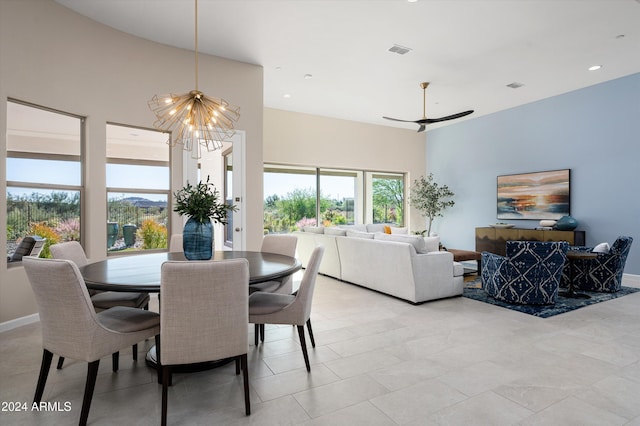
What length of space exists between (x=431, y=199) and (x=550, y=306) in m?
4.52

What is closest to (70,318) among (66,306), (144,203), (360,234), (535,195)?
(66,306)

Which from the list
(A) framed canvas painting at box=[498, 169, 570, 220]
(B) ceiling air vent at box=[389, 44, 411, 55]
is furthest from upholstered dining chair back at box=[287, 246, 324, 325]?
(A) framed canvas painting at box=[498, 169, 570, 220]

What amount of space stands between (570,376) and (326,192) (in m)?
6.26

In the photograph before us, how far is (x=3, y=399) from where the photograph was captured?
2.18 metres

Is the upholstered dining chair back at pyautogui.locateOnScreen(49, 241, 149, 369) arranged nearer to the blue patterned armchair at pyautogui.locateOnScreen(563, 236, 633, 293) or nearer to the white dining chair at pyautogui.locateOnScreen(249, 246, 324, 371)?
the white dining chair at pyautogui.locateOnScreen(249, 246, 324, 371)

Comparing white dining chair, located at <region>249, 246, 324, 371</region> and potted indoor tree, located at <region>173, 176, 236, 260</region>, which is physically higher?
potted indoor tree, located at <region>173, 176, 236, 260</region>

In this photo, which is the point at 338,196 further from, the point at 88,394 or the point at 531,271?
the point at 88,394

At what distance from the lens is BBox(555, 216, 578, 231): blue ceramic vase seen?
19.8ft

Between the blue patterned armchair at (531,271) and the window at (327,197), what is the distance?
4492 millimetres

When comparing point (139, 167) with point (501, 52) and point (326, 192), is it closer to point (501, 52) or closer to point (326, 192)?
point (326, 192)

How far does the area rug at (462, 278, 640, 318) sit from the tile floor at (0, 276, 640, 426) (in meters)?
0.37

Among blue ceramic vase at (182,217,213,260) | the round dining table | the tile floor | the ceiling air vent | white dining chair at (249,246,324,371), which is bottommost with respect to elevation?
the tile floor

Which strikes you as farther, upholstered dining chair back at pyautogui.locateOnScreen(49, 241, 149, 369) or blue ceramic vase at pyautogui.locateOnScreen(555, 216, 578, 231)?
blue ceramic vase at pyautogui.locateOnScreen(555, 216, 578, 231)

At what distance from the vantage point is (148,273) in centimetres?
235
